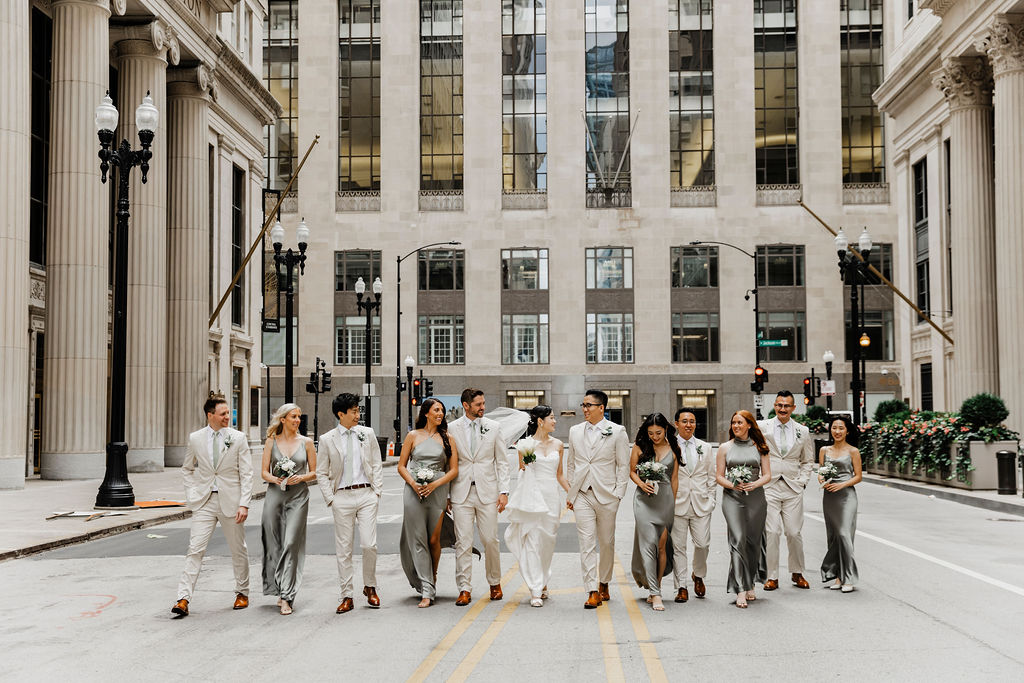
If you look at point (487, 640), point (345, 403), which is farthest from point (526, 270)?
point (487, 640)

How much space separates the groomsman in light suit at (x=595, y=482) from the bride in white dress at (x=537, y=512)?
0.20 meters

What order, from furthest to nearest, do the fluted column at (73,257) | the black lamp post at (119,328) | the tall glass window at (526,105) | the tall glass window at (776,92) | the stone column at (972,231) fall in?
the tall glass window at (526,105) < the tall glass window at (776,92) < the stone column at (972,231) < the fluted column at (73,257) < the black lamp post at (119,328)

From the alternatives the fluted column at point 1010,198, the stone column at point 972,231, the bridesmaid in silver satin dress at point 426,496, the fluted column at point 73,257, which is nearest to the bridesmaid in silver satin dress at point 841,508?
the bridesmaid in silver satin dress at point 426,496

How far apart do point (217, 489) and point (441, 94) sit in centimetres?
6763

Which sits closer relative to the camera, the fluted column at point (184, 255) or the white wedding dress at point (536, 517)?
the white wedding dress at point (536, 517)

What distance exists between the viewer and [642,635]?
9.05 m

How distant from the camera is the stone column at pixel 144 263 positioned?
1377 inches

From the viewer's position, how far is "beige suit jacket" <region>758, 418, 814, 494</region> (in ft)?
36.6

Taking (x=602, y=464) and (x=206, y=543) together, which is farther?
(x=602, y=464)

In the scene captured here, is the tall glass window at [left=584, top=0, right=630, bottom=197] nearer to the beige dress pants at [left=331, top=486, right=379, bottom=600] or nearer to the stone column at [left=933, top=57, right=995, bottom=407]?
the stone column at [left=933, top=57, right=995, bottom=407]

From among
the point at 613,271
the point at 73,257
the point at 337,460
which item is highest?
the point at 613,271

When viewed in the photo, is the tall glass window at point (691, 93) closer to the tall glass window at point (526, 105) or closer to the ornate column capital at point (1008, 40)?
the tall glass window at point (526, 105)

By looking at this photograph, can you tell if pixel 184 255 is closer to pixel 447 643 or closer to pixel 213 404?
pixel 213 404

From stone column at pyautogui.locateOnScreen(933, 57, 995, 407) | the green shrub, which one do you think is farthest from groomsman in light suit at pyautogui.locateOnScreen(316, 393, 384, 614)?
stone column at pyautogui.locateOnScreen(933, 57, 995, 407)
